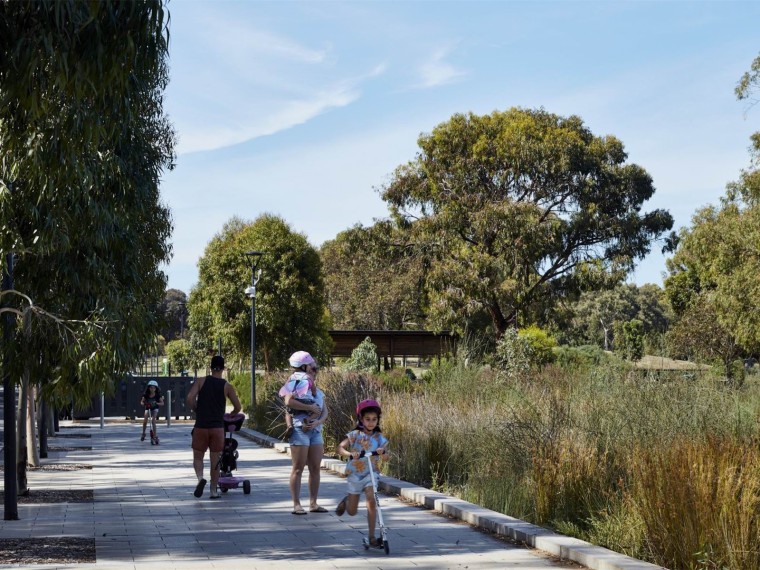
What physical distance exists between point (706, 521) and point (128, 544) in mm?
5102

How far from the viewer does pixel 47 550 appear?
364 inches

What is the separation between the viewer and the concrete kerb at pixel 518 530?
8109 mm

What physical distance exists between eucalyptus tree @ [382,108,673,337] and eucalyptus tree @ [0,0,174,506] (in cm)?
3201

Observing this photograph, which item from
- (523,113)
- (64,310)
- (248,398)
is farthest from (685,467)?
(523,113)

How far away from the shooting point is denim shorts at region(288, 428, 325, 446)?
11.6 m

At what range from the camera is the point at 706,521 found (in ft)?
25.8

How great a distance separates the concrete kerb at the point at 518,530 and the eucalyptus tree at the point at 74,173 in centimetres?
374

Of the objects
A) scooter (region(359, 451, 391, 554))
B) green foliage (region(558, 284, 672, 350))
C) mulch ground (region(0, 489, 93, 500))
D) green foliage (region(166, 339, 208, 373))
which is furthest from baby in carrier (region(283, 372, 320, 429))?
green foliage (region(558, 284, 672, 350))

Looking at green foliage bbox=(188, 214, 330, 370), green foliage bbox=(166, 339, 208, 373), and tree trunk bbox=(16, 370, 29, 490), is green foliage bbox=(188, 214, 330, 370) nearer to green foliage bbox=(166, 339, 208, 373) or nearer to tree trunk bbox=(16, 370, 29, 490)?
green foliage bbox=(166, 339, 208, 373)

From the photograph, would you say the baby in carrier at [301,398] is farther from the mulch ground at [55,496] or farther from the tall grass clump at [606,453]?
the mulch ground at [55,496]

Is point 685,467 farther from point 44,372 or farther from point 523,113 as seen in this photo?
point 523,113

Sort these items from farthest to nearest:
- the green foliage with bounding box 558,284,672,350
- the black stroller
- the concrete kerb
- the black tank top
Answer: the green foliage with bounding box 558,284,672,350
the black stroller
the black tank top
the concrete kerb

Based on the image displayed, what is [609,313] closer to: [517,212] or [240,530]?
[517,212]

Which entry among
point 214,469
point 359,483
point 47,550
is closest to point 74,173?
point 47,550
